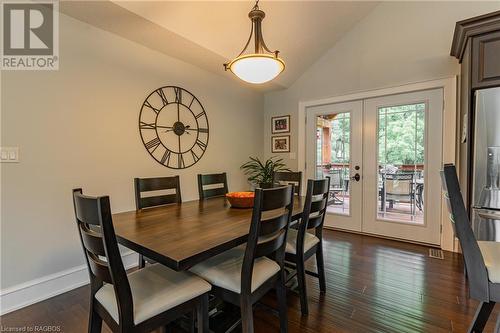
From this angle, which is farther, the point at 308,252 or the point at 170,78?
the point at 170,78

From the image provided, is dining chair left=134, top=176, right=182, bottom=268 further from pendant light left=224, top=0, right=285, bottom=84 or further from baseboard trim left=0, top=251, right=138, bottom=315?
pendant light left=224, top=0, right=285, bottom=84

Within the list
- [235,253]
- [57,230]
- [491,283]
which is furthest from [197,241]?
[57,230]

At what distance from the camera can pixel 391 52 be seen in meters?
3.42

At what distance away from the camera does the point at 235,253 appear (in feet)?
5.45

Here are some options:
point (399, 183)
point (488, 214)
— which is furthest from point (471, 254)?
point (399, 183)

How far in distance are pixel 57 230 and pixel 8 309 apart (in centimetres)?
62

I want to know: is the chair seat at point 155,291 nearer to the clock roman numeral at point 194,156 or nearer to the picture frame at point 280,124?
the clock roman numeral at point 194,156

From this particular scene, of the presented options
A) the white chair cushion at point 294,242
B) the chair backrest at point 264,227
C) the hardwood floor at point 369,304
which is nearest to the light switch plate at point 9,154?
the hardwood floor at point 369,304

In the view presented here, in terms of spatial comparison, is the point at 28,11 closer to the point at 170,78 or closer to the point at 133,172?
the point at 170,78

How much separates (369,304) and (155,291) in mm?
1627

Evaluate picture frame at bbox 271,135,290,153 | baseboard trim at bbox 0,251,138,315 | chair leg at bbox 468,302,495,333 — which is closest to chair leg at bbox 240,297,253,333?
chair leg at bbox 468,302,495,333

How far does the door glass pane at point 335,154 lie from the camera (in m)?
3.88

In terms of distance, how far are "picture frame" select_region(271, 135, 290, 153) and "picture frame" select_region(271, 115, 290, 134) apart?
109mm

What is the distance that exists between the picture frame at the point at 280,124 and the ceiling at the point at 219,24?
72cm
